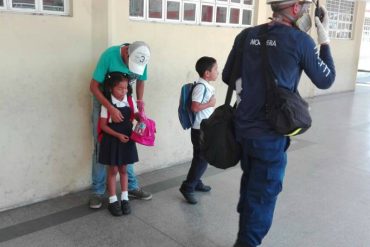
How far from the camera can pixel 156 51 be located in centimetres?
362

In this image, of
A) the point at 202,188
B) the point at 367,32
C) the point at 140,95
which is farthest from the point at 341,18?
the point at 367,32

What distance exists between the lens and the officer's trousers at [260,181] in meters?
2.21

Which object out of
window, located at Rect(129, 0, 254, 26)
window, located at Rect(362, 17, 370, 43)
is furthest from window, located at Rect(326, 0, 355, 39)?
window, located at Rect(362, 17, 370, 43)

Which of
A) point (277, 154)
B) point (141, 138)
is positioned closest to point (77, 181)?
point (141, 138)

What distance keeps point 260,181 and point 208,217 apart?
0.90m

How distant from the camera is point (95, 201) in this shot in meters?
3.09

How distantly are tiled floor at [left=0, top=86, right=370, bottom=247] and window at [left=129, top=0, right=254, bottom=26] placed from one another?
1.49 m

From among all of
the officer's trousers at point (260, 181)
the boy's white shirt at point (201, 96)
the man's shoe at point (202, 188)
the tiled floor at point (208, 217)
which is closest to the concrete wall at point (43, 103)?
the tiled floor at point (208, 217)

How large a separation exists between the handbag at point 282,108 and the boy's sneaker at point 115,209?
4.71 ft

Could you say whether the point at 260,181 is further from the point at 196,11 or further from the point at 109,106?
the point at 196,11

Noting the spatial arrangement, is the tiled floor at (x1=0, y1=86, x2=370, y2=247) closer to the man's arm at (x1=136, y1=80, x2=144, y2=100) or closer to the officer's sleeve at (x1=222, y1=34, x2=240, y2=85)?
the man's arm at (x1=136, y1=80, x2=144, y2=100)

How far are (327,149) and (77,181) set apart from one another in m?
3.09

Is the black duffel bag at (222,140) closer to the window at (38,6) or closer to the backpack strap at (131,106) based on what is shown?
the backpack strap at (131,106)

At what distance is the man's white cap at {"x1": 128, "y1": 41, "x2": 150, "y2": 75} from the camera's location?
2754 mm
